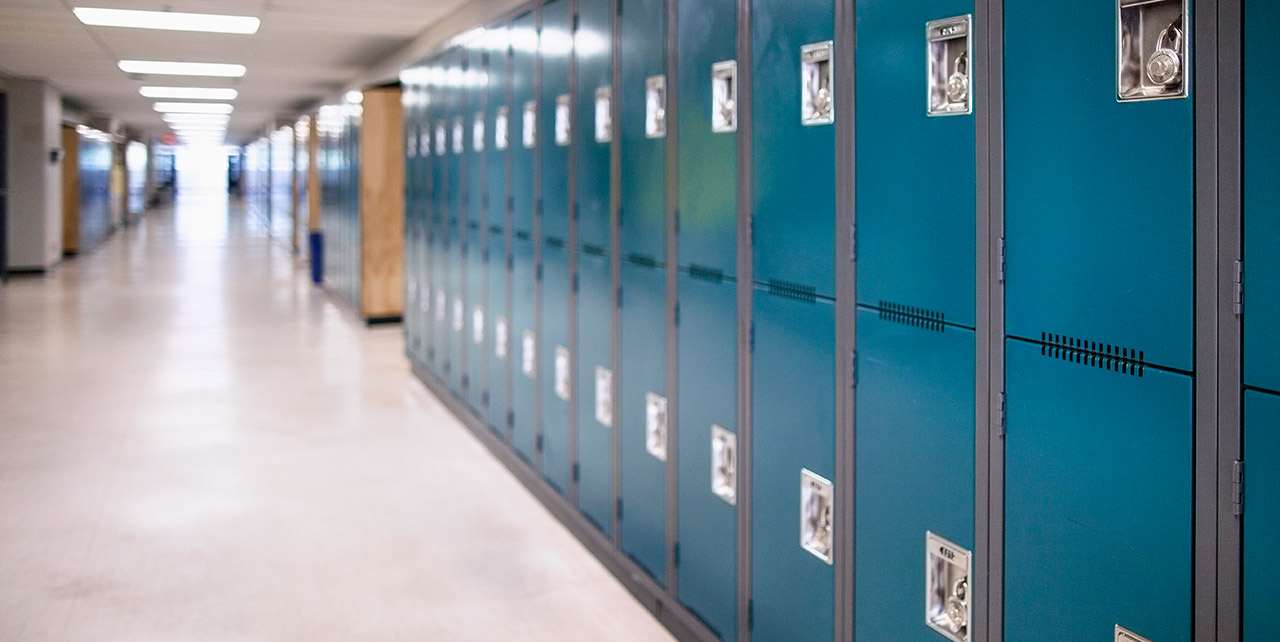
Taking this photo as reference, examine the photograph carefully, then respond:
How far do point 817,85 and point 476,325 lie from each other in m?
4.19

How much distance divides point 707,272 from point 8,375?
23.1 feet

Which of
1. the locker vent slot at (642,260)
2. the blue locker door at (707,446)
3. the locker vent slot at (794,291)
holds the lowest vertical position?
the blue locker door at (707,446)

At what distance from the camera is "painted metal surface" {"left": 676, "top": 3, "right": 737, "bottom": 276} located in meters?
3.38

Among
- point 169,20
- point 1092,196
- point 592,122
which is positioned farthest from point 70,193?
point 1092,196

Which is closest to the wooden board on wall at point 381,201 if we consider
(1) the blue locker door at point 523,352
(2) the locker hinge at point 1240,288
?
(1) the blue locker door at point 523,352

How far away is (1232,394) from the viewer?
5.82 feet

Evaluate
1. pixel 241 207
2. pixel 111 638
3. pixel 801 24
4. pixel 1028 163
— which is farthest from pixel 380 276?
pixel 241 207

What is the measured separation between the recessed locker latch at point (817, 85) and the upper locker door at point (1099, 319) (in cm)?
66

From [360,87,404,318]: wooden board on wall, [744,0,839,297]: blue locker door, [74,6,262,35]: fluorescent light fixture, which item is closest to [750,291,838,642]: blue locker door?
[744,0,839,297]: blue locker door

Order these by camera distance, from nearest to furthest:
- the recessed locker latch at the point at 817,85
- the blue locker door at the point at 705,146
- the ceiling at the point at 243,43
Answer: the recessed locker latch at the point at 817,85 → the blue locker door at the point at 705,146 → the ceiling at the point at 243,43

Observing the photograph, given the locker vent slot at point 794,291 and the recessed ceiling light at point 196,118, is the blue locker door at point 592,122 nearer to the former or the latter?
the locker vent slot at point 794,291

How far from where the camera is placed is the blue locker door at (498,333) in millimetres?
6082

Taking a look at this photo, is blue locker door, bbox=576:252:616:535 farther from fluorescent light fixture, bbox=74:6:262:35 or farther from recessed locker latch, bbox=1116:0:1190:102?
fluorescent light fixture, bbox=74:6:262:35

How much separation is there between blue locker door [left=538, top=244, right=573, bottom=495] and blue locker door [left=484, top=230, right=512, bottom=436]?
0.69 m
